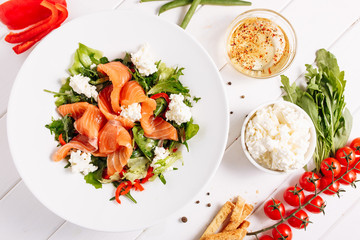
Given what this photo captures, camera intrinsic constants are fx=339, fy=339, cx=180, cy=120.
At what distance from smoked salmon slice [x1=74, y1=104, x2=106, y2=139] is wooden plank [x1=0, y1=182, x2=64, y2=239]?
0.85 m

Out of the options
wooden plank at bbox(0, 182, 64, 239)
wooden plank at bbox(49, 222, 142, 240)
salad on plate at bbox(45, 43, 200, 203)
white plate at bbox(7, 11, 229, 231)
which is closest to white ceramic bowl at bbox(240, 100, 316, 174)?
white plate at bbox(7, 11, 229, 231)

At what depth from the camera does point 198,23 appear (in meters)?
2.56

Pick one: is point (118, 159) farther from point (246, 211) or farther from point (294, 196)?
point (294, 196)

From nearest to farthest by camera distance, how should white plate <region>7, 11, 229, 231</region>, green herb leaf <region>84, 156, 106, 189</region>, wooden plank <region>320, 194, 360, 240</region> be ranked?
1. white plate <region>7, 11, 229, 231</region>
2. green herb leaf <region>84, 156, 106, 189</region>
3. wooden plank <region>320, 194, 360, 240</region>

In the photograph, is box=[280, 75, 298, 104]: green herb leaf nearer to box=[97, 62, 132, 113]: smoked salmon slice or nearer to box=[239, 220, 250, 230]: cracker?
box=[239, 220, 250, 230]: cracker

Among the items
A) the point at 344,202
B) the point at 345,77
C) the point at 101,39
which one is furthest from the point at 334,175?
the point at 101,39

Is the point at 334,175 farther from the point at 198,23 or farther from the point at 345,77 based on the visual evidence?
the point at 198,23

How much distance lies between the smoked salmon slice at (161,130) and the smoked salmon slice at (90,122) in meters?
0.32

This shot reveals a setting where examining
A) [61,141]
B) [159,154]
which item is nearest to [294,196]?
[159,154]

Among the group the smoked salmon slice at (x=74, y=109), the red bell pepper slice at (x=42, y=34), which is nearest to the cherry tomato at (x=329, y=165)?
the smoked salmon slice at (x=74, y=109)

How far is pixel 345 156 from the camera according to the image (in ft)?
8.34

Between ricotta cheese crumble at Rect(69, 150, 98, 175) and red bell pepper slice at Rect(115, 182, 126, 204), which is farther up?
ricotta cheese crumble at Rect(69, 150, 98, 175)

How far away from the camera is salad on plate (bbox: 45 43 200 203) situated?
209cm

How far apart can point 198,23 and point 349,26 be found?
4.02 feet
